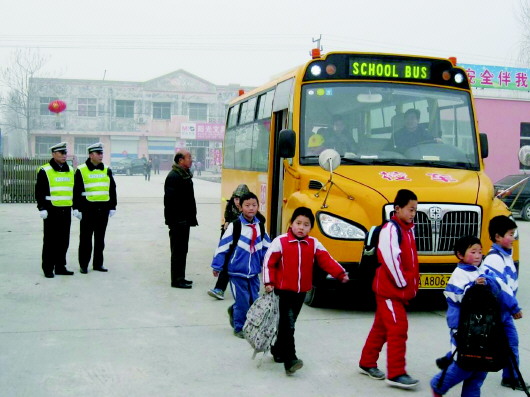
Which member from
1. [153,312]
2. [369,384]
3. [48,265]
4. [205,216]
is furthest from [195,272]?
[205,216]

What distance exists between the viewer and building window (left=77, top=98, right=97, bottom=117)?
213 feet

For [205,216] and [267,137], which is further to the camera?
[205,216]

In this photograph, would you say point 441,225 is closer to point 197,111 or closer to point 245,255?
point 245,255

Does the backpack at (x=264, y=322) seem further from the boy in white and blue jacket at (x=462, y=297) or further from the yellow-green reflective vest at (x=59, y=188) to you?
the yellow-green reflective vest at (x=59, y=188)

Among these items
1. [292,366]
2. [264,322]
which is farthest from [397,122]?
[292,366]

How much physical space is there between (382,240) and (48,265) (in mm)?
5823

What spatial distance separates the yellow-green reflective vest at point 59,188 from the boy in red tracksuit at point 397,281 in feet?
19.0

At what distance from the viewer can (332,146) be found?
848cm

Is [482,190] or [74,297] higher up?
[482,190]

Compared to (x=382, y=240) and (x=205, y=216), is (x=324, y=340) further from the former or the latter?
(x=205, y=216)

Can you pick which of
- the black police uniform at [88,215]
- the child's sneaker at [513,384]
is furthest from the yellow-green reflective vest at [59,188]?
the child's sneaker at [513,384]

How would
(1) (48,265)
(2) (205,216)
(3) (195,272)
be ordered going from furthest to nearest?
(2) (205,216), (3) (195,272), (1) (48,265)

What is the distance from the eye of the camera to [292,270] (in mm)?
5500

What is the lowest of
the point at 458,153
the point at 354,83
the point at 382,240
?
the point at 382,240
